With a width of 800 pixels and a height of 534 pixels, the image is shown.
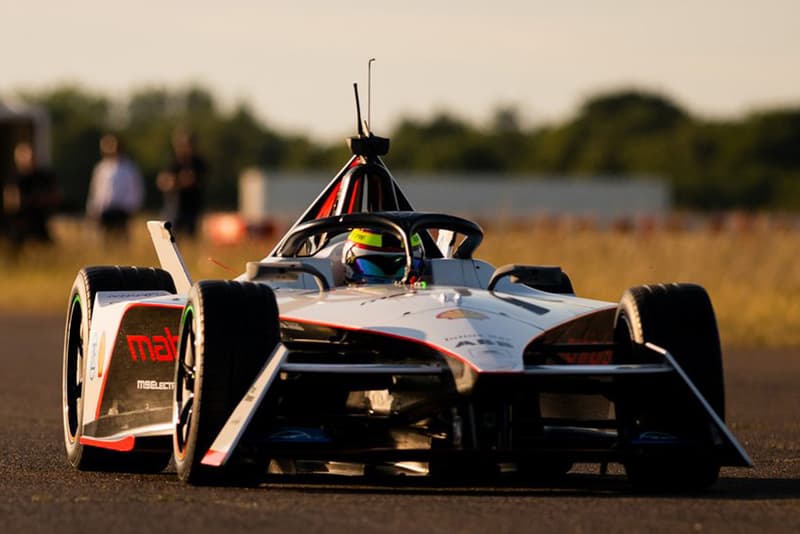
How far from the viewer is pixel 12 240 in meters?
27.2

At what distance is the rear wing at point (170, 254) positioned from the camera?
9281 mm

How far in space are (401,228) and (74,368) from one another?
1812 mm

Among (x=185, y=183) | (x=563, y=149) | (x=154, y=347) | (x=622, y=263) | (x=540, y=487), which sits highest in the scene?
(x=154, y=347)

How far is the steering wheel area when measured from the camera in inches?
337

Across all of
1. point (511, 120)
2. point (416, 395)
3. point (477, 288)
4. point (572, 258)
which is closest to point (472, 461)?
point (416, 395)

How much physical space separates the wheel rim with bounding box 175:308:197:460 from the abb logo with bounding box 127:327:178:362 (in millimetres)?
626

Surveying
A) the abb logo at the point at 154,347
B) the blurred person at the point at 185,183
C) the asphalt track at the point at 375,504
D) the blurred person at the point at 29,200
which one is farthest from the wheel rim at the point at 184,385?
the blurred person at the point at 29,200

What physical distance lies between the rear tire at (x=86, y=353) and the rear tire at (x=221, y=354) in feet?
3.67

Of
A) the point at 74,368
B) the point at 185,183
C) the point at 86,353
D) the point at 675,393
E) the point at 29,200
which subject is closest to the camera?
the point at 675,393

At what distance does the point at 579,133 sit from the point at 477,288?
94.1 metres

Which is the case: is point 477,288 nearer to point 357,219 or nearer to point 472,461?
point 357,219

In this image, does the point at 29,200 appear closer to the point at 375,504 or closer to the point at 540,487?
the point at 540,487

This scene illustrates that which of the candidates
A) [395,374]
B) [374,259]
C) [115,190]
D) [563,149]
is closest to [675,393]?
[395,374]

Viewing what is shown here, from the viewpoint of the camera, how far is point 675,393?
287 inches
